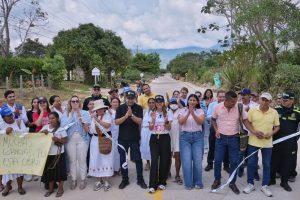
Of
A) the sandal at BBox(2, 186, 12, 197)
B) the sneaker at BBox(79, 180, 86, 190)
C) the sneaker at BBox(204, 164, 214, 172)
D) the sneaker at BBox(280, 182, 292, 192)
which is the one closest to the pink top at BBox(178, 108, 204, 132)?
the sneaker at BBox(204, 164, 214, 172)

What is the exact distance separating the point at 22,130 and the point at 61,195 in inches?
55.3

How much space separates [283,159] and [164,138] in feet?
7.15

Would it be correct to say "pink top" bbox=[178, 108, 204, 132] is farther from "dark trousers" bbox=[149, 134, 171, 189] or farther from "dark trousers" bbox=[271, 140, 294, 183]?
"dark trousers" bbox=[271, 140, 294, 183]

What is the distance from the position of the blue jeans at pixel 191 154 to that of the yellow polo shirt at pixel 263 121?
36.9 inches

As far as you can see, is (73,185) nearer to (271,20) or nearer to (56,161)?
(56,161)

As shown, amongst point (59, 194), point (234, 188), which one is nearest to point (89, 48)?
point (59, 194)

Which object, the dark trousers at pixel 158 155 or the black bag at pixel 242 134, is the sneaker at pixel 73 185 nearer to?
the dark trousers at pixel 158 155

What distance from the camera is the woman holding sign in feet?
20.1

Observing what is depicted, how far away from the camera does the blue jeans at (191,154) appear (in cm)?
625

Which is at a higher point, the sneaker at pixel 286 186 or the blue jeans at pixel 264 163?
the blue jeans at pixel 264 163

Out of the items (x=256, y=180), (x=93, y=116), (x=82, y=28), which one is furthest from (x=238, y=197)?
(x=82, y=28)

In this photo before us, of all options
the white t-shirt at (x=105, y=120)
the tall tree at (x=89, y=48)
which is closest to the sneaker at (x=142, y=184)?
the white t-shirt at (x=105, y=120)

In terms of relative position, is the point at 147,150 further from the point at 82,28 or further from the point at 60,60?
the point at 82,28

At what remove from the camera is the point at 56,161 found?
6.14m
